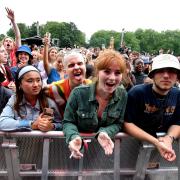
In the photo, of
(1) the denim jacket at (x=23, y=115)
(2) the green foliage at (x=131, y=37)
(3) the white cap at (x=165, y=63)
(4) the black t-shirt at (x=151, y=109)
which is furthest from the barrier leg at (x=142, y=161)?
(2) the green foliage at (x=131, y=37)

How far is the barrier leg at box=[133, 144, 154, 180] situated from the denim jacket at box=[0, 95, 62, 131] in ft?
2.74

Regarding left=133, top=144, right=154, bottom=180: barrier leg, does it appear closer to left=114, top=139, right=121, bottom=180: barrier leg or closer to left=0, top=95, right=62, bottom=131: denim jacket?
left=114, top=139, right=121, bottom=180: barrier leg

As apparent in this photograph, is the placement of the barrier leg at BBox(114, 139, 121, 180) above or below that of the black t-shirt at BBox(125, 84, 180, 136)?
below

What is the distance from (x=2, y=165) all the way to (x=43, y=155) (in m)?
0.41

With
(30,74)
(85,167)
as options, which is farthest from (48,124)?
(30,74)

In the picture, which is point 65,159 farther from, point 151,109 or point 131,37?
point 131,37

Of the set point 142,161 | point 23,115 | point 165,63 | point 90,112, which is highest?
point 165,63

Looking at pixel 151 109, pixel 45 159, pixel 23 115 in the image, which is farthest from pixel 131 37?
pixel 45 159

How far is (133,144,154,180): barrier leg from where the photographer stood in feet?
9.43

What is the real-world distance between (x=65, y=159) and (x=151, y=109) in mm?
900

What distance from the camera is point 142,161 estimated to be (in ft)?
9.64

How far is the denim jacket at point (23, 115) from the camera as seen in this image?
2.81 meters

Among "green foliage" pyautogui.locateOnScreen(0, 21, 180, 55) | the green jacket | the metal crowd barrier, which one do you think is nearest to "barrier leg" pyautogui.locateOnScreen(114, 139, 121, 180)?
the metal crowd barrier

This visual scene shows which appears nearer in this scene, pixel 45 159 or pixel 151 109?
pixel 45 159
